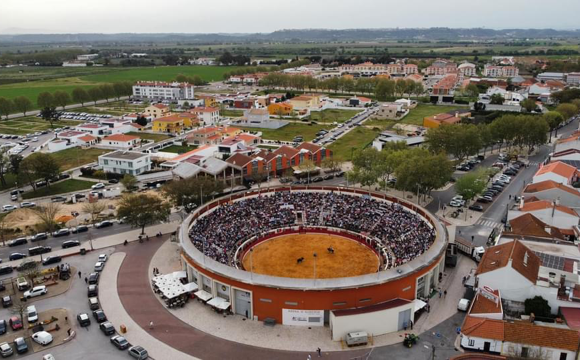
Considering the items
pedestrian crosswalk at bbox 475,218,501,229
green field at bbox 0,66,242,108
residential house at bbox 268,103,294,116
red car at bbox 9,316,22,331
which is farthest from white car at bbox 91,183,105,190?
green field at bbox 0,66,242,108

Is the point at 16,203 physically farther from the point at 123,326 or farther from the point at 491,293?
the point at 491,293

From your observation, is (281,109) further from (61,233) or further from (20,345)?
(20,345)

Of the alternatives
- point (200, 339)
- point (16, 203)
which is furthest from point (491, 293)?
point (16, 203)

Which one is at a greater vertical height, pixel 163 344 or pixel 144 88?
pixel 144 88

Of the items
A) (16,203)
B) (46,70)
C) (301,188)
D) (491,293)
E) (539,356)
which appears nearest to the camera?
(539,356)

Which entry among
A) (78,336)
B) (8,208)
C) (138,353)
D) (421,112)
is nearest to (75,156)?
(8,208)

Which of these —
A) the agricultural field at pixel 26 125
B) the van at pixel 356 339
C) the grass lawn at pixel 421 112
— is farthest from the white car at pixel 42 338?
the grass lawn at pixel 421 112
